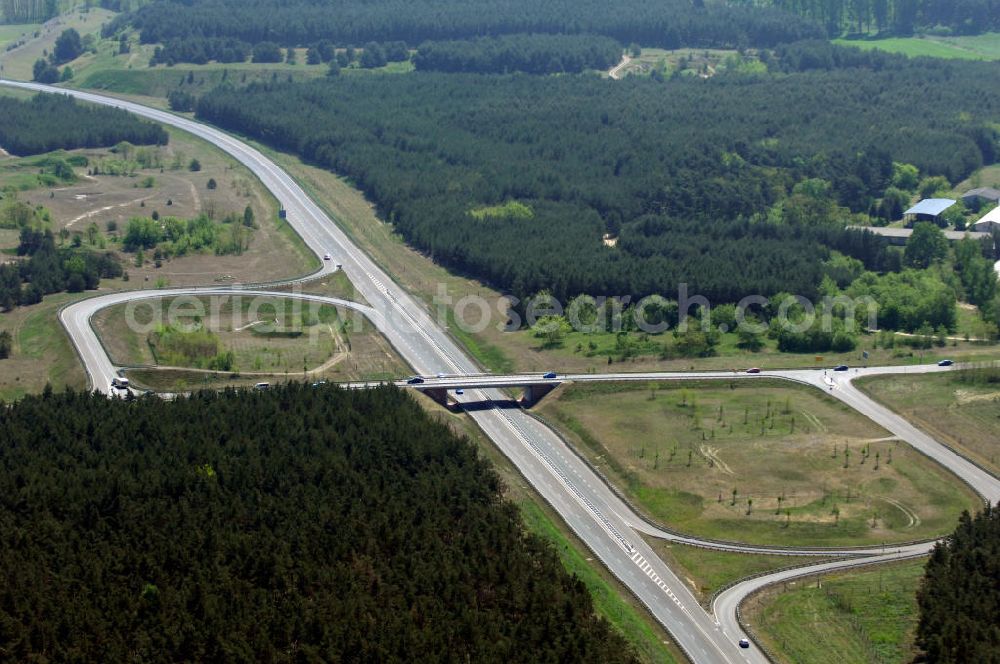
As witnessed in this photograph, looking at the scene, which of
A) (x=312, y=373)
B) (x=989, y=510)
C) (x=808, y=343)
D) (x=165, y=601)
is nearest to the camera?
(x=165, y=601)

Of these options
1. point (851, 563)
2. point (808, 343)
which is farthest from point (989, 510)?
point (808, 343)

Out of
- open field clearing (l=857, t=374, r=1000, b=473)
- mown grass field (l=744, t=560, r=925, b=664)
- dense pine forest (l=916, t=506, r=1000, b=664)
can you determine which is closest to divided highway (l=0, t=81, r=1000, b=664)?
open field clearing (l=857, t=374, r=1000, b=473)

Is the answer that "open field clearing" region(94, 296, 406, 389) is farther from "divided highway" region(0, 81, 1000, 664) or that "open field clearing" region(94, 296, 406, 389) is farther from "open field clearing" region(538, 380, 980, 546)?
"open field clearing" region(538, 380, 980, 546)

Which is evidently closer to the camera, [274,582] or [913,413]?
[274,582]

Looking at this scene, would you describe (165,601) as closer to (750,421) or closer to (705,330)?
(750,421)

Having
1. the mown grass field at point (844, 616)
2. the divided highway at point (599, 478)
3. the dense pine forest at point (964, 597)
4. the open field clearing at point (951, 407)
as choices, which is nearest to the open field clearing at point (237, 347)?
the divided highway at point (599, 478)

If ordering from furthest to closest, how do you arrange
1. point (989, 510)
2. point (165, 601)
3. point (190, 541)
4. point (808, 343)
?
1. point (808, 343)
2. point (989, 510)
3. point (190, 541)
4. point (165, 601)

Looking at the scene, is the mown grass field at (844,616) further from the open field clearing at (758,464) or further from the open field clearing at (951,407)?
the open field clearing at (951,407)
